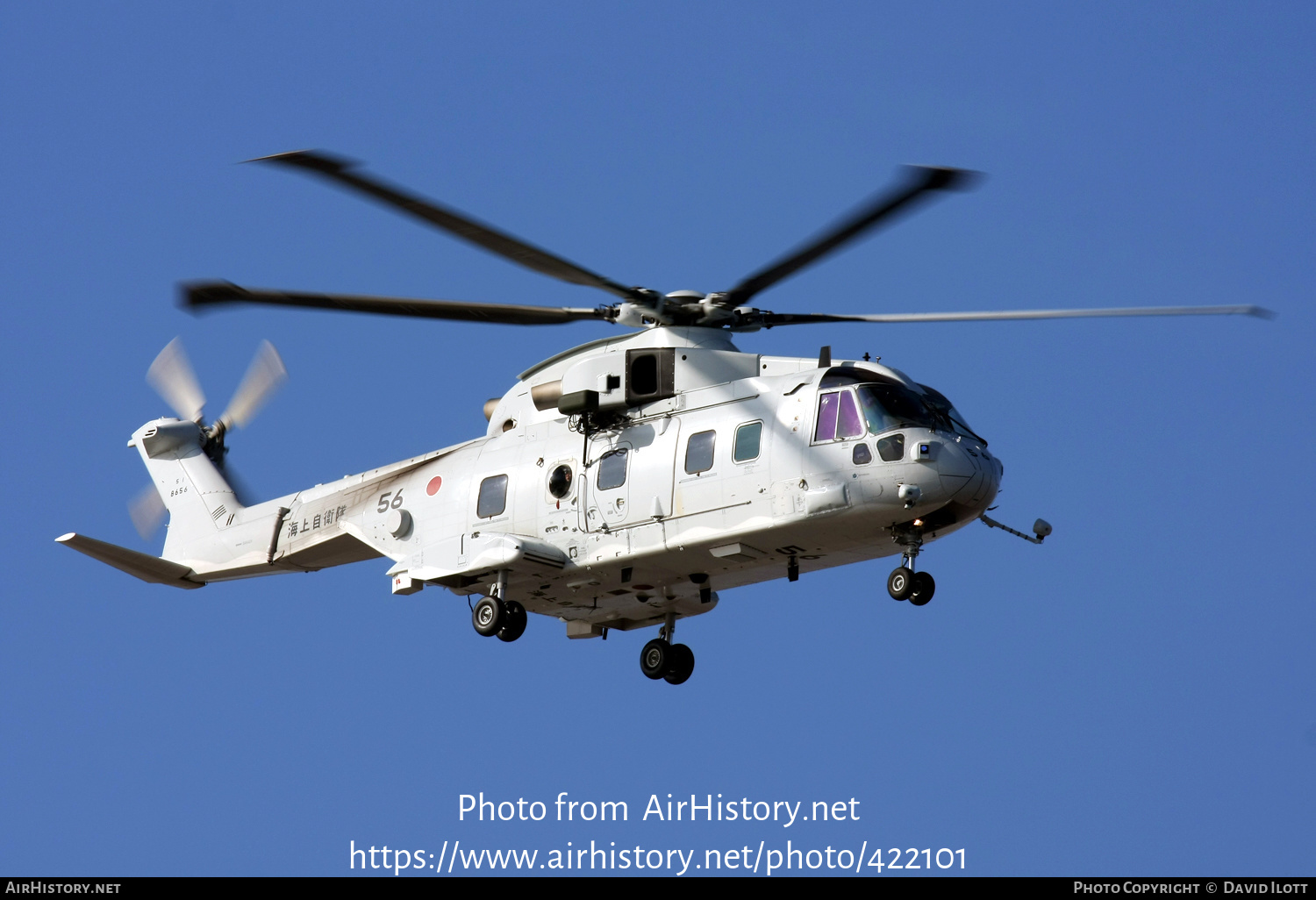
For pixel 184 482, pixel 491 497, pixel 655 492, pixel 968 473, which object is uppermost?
pixel 184 482

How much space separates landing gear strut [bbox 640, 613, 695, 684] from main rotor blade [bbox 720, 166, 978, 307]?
5.55 m

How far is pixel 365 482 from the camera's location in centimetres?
2970

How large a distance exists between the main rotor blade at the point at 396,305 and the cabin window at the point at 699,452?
245 cm

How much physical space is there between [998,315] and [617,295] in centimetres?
541

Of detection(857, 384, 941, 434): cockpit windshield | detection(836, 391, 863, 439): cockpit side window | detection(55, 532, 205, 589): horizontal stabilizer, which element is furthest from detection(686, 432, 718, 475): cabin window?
detection(55, 532, 205, 589): horizontal stabilizer

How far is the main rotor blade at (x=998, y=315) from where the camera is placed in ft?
77.2

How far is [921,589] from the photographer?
80.4 ft

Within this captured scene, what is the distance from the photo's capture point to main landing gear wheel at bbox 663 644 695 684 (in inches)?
1126

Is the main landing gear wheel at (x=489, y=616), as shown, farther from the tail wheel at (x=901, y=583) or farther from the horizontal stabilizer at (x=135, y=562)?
the horizontal stabilizer at (x=135, y=562)

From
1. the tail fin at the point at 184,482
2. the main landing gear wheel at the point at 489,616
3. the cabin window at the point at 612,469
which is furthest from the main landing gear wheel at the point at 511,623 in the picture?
the tail fin at the point at 184,482

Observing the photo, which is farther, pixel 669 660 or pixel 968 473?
pixel 669 660

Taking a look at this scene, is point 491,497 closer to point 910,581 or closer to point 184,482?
point 910,581

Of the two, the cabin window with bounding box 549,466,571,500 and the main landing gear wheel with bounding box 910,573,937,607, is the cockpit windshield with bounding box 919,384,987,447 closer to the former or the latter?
the main landing gear wheel with bounding box 910,573,937,607

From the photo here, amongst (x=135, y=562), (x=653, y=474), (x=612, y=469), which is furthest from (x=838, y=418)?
(x=135, y=562)
